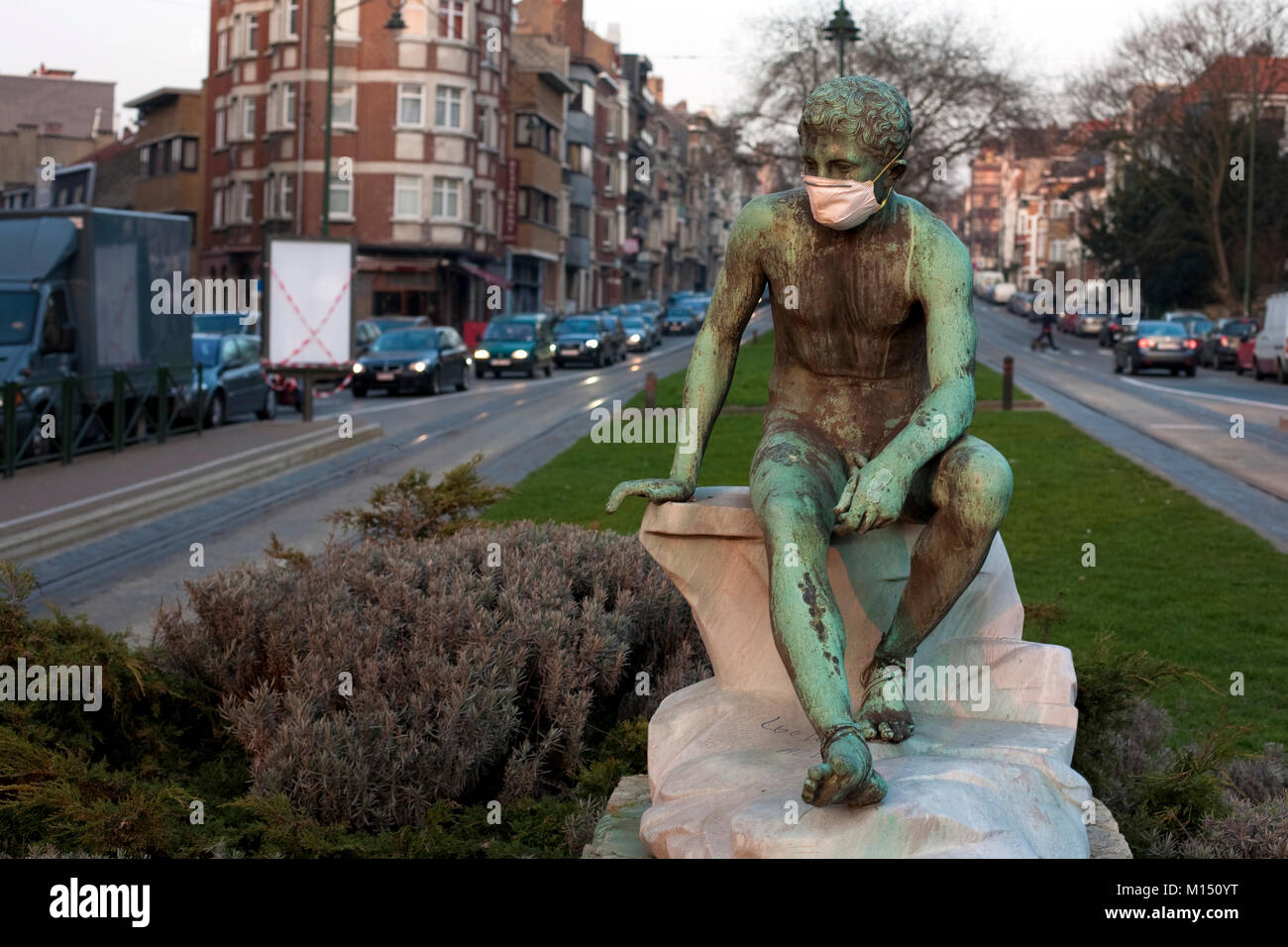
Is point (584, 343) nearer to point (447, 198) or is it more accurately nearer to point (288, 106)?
point (447, 198)

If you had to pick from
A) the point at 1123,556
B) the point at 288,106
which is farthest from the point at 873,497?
the point at 288,106

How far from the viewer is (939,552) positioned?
14.3ft

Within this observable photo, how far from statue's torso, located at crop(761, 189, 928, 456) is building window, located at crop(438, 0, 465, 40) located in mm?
57359

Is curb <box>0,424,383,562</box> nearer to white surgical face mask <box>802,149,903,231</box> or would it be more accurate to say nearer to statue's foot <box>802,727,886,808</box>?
white surgical face mask <box>802,149,903,231</box>

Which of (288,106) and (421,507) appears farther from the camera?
(288,106)

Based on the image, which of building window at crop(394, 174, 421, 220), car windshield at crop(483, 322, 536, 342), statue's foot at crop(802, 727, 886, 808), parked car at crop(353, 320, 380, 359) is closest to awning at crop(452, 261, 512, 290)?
building window at crop(394, 174, 421, 220)

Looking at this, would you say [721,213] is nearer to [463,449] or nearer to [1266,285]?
[1266,285]

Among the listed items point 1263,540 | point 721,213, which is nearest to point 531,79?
point 1263,540

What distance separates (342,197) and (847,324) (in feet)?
183

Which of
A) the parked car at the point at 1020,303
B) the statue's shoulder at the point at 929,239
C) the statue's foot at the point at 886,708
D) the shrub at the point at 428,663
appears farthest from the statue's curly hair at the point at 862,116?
the parked car at the point at 1020,303

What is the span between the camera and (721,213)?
528 ft

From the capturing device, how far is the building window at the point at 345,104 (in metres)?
58.9

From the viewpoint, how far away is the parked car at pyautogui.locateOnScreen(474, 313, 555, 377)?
42562 millimetres

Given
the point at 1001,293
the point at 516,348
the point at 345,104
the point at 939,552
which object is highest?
the point at 345,104
